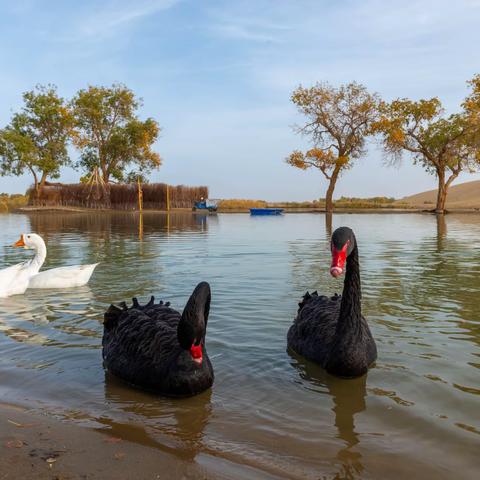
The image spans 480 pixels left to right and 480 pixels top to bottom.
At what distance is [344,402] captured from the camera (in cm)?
363

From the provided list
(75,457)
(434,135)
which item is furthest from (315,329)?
(434,135)

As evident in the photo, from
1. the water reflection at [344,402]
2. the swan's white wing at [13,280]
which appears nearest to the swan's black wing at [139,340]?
the water reflection at [344,402]

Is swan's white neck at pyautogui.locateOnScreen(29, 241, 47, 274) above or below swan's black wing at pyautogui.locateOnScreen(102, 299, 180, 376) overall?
above

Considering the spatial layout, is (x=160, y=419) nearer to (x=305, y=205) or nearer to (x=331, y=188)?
(x=331, y=188)

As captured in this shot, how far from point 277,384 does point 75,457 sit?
1.67 m

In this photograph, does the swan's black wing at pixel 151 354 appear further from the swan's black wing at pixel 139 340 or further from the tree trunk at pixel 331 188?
the tree trunk at pixel 331 188

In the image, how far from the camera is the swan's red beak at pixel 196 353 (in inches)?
137

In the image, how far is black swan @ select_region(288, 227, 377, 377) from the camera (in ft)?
12.7

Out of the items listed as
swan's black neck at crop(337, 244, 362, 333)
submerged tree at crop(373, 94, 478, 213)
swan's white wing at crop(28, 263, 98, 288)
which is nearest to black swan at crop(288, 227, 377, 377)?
swan's black neck at crop(337, 244, 362, 333)

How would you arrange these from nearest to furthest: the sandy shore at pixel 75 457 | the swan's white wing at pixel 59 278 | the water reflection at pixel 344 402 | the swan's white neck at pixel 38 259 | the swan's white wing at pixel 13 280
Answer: the sandy shore at pixel 75 457
the water reflection at pixel 344 402
the swan's white wing at pixel 13 280
the swan's white wing at pixel 59 278
the swan's white neck at pixel 38 259

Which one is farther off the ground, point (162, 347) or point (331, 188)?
point (331, 188)

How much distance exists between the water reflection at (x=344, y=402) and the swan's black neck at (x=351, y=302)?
405mm

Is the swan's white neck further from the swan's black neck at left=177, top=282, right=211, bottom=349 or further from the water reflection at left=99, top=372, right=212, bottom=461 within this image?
the swan's black neck at left=177, top=282, right=211, bottom=349

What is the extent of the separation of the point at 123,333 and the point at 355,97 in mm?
39989
